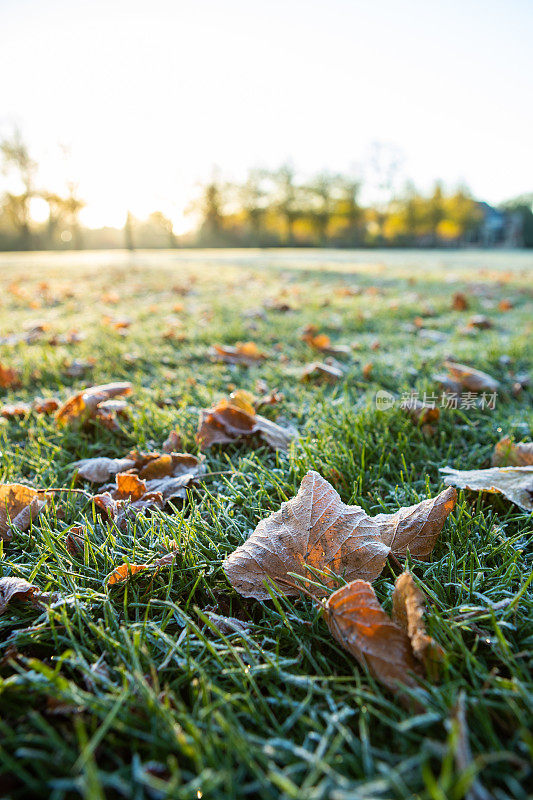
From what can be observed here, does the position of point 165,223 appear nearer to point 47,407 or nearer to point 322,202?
point 322,202

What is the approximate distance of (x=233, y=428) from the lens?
1746 mm

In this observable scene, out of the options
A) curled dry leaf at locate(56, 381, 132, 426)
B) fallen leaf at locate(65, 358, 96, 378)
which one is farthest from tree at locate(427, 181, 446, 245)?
curled dry leaf at locate(56, 381, 132, 426)

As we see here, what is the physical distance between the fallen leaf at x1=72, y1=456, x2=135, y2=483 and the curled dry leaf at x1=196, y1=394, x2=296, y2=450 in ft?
0.91

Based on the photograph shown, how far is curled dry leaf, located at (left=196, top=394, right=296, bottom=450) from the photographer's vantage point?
1.69m

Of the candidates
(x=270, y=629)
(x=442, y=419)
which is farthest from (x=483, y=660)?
(x=442, y=419)

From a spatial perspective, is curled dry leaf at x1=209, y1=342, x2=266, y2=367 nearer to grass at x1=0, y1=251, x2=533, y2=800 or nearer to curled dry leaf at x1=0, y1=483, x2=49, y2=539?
grass at x1=0, y1=251, x2=533, y2=800

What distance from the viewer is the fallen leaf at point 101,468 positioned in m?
1.50

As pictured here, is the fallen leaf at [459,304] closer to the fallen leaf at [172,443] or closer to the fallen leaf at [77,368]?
the fallen leaf at [77,368]

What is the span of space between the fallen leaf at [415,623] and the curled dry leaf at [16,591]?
2.42 ft

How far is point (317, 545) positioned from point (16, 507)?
0.82m

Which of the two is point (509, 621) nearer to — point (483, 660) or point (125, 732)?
point (483, 660)

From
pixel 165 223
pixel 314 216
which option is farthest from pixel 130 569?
pixel 165 223

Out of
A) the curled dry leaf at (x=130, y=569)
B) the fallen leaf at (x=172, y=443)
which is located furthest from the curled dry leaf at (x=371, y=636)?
the fallen leaf at (x=172, y=443)

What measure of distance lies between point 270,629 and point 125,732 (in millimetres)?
325
